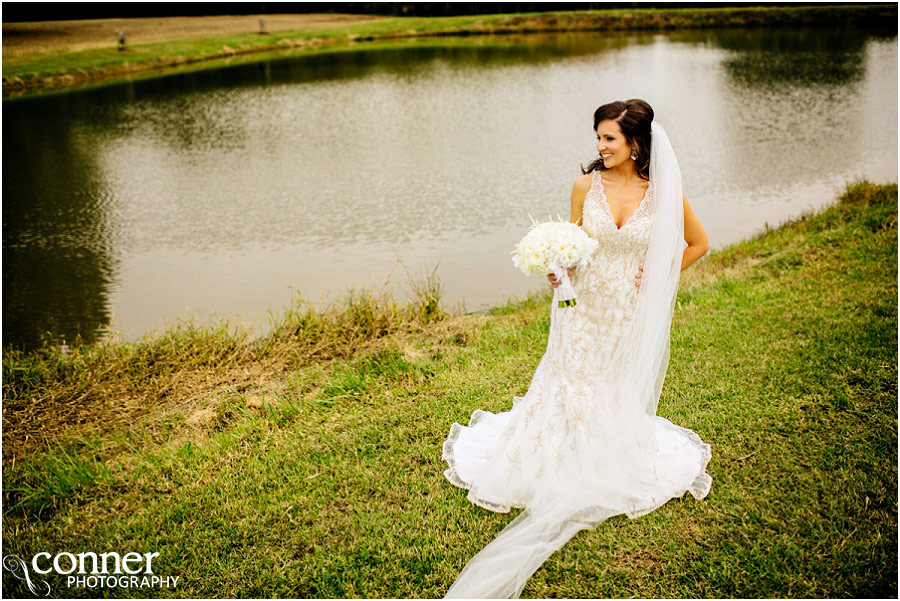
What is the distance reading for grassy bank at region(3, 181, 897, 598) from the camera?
3.58 meters

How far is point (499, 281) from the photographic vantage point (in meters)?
9.13

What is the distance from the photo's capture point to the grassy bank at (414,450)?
3578 millimetres

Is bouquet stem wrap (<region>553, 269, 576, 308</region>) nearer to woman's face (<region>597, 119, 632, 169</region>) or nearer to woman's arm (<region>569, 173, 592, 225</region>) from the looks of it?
woman's arm (<region>569, 173, 592, 225</region>)

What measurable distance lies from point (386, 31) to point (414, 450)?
44035 mm

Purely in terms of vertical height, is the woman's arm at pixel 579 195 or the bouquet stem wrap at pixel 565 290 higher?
the woman's arm at pixel 579 195

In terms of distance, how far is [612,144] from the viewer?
3.82 m

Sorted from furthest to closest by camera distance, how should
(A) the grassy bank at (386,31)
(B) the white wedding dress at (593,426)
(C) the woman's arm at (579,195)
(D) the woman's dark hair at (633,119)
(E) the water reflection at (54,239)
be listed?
(A) the grassy bank at (386,31) → (E) the water reflection at (54,239) → (C) the woman's arm at (579,195) → (B) the white wedding dress at (593,426) → (D) the woman's dark hair at (633,119)

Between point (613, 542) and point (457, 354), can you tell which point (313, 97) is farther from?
point (613, 542)

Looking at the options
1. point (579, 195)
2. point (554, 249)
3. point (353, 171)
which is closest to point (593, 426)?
point (554, 249)

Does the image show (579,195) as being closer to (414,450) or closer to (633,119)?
(633,119)

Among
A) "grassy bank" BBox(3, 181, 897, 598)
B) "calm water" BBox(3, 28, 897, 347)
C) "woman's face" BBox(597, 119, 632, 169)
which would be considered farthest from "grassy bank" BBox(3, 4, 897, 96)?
"woman's face" BBox(597, 119, 632, 169)

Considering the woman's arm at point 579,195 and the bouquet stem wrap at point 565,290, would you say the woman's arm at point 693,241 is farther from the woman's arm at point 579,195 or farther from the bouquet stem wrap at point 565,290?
the bouquet stem wrap at point 565,290

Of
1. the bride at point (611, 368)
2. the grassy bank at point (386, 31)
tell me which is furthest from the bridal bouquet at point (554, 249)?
the grassy bank at point (386, 31)

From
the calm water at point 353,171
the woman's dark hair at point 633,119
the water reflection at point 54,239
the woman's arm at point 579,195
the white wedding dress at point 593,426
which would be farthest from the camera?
the calm water at point 353,171
